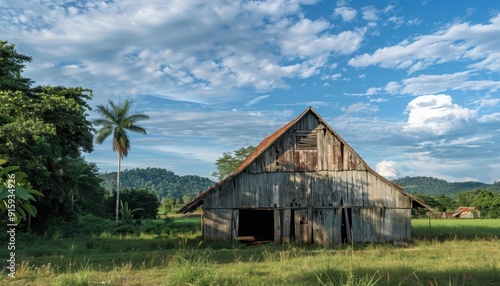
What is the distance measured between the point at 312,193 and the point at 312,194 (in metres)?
0.06

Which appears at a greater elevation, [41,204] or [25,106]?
[25,106]

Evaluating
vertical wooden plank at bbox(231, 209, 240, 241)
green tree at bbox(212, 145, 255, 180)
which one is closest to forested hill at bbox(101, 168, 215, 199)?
green tree at bbox(212, 145, 255, 180)

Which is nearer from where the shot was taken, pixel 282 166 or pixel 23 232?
pixel 282 166

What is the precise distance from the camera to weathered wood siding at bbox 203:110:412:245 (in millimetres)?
22578

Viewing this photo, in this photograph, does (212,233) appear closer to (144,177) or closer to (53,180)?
(53,180)

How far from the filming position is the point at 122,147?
1629 inches

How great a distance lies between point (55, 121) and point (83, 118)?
2974mm

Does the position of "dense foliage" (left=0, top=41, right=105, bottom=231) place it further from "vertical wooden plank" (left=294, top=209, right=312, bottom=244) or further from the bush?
"vertical wooden plank" (left=294, top=209, right=312, bottom=244)

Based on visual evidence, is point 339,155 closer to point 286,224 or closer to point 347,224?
point 347,224

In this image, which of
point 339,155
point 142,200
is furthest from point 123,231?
point 142,200

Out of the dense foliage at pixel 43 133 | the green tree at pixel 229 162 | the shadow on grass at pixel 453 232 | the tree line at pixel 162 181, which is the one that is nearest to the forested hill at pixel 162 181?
the tree line at pixel 162 181

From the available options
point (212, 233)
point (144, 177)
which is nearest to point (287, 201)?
point (212, 233)

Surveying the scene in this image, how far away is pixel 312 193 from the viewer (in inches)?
894

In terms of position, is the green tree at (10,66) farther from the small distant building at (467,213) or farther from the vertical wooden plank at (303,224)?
the small distant building at (467,213)
